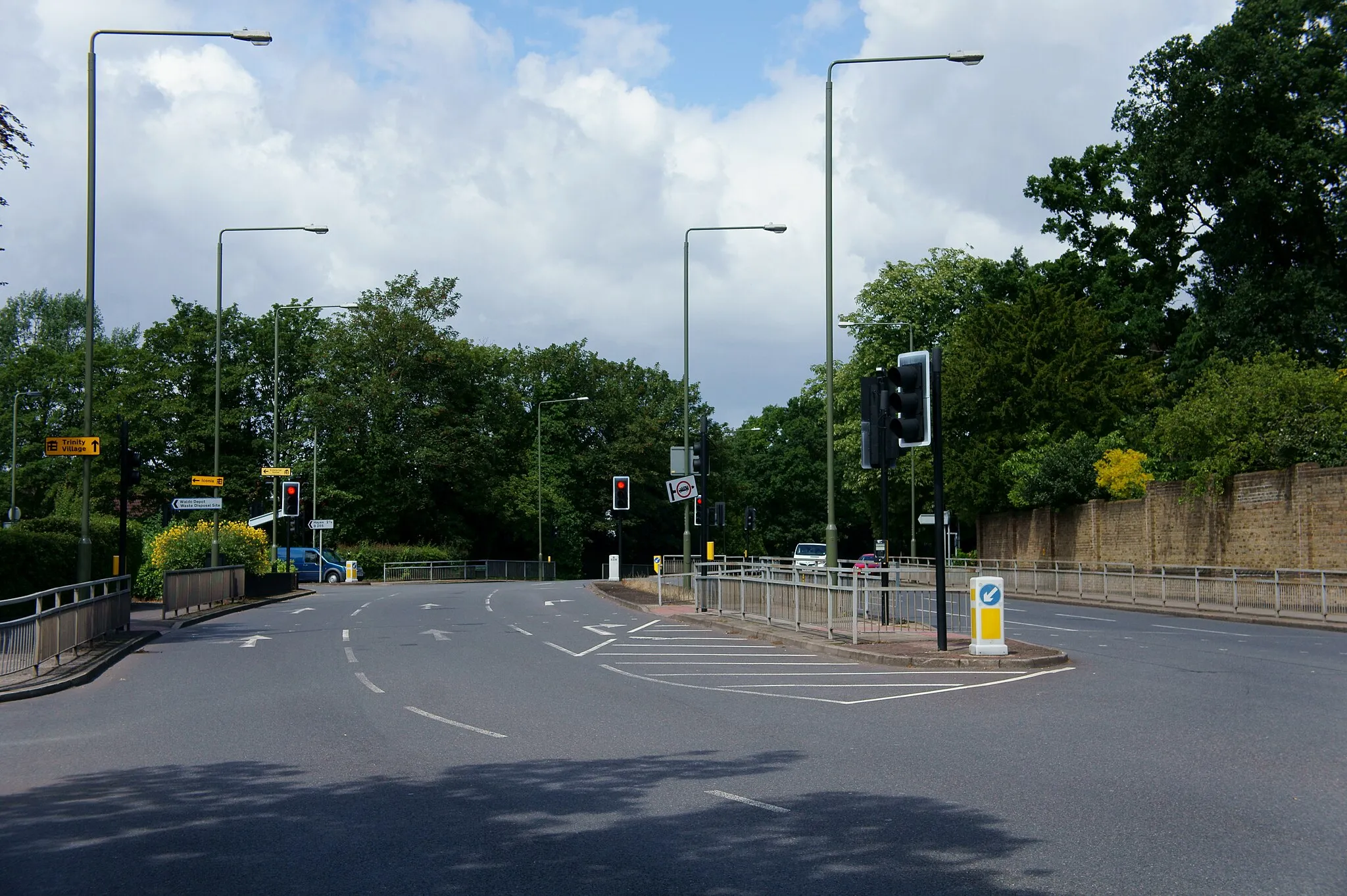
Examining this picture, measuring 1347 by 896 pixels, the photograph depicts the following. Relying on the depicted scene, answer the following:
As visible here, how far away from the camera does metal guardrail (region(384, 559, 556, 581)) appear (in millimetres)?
65125

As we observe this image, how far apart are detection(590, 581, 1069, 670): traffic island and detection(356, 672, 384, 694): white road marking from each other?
703 centimetres

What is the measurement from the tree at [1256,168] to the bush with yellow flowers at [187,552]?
33940 millimetres

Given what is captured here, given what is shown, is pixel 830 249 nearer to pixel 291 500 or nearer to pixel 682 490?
pixel 682 490

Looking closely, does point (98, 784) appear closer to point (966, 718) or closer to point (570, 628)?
point (966, 718)

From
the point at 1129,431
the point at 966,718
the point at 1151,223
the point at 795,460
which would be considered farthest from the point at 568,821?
the point at 795,460

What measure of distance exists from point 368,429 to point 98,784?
61.2 meters

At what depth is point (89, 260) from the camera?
23.0 metres

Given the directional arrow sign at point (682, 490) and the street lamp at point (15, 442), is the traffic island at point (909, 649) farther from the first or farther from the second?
the street lamp at point (15, 442)

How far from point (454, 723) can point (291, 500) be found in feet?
110

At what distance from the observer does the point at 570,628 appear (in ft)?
85.4

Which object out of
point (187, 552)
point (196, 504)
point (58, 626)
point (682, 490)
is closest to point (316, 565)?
point (187, 552)

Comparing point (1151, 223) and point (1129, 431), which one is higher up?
point (1151, 223)

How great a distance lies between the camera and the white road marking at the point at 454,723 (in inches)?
453

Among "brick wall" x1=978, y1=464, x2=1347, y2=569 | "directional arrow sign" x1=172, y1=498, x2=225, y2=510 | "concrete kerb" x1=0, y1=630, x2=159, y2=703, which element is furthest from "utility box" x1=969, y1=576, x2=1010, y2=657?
"directional arrow sign" x1=172, y1=498, x2=225, y2=510
